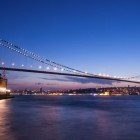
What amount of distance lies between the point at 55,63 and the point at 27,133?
58.5 metres

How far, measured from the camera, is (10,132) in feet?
71.5

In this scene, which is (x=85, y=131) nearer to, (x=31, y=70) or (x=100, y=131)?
(x=100, y=131)

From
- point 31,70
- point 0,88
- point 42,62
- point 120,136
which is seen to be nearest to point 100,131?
point 120,136

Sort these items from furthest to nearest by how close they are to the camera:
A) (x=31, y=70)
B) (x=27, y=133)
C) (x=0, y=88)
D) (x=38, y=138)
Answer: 1. (x=0, y=88)
2. (x=31, y=70)
3. (x=27, y=133)
4. (x=38, y=138)

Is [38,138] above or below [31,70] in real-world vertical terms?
below

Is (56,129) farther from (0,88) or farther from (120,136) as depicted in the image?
(0,88)

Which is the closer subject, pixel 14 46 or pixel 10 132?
pixel 10 132

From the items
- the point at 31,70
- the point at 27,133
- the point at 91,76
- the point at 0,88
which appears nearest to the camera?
the point at 27,133

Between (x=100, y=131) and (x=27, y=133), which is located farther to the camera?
(x=100, y=131)

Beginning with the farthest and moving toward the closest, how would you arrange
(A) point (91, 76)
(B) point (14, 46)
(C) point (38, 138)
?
(A) point (91, 76) < (B) point (14, 46) < (C) point (38, 138)

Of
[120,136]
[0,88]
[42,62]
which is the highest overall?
[42,62]

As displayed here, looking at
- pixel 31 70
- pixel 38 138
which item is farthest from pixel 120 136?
pixel 31 70

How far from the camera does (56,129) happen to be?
23.9 m

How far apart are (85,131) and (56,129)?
2.17m
